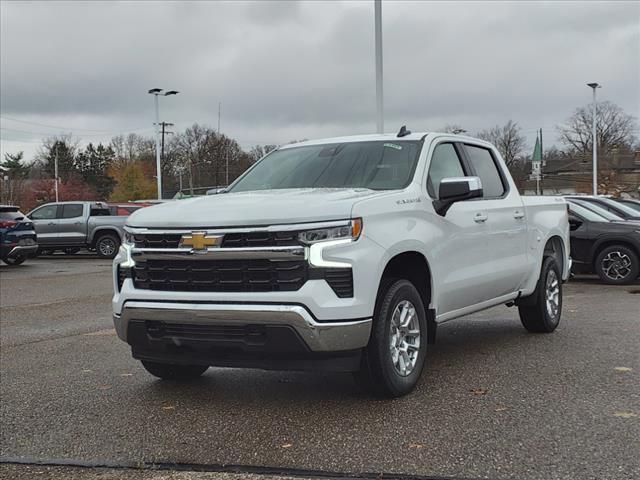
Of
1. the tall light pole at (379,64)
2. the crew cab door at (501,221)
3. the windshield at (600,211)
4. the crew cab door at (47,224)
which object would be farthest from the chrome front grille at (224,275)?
the crew cab door at (47,224)

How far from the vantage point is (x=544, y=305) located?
24.2ft

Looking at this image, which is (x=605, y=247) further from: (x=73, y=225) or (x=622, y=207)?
(x=73, y=225)

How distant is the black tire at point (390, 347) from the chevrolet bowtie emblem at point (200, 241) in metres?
1.11

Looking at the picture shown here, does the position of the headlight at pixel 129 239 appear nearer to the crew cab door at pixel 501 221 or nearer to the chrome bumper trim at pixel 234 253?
the chrome bumper trim at pixel 234 253

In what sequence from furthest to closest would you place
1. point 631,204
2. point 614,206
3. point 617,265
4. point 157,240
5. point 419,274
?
point 631,204, point 614,206, point 617,265, point 419,274, point 157,240

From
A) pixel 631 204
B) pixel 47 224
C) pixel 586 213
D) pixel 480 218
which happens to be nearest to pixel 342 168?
pixel 480 218

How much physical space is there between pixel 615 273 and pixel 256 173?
835cm

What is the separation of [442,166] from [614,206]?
870cm

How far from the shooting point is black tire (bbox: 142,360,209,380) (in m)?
5.51

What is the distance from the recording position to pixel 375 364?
182 inches

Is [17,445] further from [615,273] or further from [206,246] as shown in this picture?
[615,273]

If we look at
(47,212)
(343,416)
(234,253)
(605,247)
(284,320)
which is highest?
(47,212)

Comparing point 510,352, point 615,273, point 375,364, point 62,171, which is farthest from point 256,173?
point 62,171

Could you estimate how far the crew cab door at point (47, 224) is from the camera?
2369 centimetres
